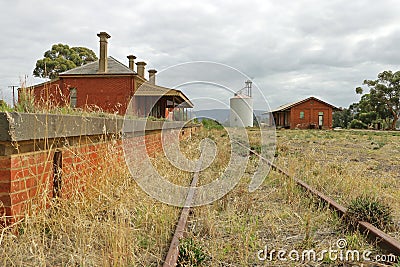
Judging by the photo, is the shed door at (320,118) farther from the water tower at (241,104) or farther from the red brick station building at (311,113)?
the water tower at (241,104)

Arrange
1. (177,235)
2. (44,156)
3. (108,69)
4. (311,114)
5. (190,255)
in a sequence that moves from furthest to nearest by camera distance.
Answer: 1. (311,114)
2. (108,69)
3. (44,156)
4. (177,235)
5. (190,255)

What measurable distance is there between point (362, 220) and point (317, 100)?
47.6 meters

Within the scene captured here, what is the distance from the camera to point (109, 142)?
15.3ft

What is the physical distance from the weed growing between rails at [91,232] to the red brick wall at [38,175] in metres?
0.05

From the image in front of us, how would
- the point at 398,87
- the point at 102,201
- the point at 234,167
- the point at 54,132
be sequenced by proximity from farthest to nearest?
the point at 398,87
the point at 234,167
the point at 102,201
the point at 54,132

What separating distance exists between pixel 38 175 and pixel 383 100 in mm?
63831

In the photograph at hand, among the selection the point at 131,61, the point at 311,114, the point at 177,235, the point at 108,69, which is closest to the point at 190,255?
the point at 177,235

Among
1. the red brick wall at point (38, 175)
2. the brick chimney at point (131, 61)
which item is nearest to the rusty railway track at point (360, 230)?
the red brick wall at point (38, 175)

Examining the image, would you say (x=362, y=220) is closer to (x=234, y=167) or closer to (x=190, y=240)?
(x=190, y=240)

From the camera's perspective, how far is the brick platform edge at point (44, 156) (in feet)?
8.13

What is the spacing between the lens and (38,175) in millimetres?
2838

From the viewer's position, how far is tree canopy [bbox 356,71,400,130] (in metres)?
56.2

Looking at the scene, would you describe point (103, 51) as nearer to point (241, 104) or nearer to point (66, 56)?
point (241, 104)

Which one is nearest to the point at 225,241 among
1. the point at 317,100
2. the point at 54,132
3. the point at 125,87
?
the point at 54,132
